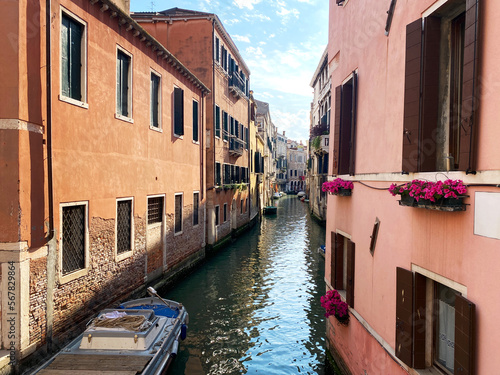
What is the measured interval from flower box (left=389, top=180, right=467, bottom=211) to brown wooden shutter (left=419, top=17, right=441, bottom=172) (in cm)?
34

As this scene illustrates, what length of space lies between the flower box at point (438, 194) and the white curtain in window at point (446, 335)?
3.43 feet

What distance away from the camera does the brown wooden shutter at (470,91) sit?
9.50 feet

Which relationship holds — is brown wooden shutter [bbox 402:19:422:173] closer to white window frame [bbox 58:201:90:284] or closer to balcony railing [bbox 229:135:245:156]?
white window frame [bbox 58:201:90:284]

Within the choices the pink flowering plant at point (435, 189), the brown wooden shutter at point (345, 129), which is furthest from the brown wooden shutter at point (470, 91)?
the brown wooden shutter at point (345, 129)

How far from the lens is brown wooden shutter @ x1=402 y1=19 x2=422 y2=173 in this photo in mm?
3789

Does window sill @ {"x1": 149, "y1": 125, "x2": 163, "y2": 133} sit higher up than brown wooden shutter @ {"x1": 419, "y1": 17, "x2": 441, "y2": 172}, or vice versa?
window sill @ {"x1": 149, "y1": 125, "x2": 163, "y2": 133}

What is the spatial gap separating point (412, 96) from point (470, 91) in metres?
0.95

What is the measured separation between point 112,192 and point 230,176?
42.0 feet

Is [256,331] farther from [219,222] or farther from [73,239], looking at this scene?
[219,222]

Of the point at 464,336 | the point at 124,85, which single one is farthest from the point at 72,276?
the point at 464,336

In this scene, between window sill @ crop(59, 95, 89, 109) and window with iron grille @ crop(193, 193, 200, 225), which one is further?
window with iron grille @ crop(193, 193, 200, 225)

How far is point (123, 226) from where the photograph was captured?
9.32 meters

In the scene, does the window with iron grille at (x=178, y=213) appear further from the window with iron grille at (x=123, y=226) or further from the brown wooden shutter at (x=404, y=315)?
the brown wooden shutter at (x=404, y=315)

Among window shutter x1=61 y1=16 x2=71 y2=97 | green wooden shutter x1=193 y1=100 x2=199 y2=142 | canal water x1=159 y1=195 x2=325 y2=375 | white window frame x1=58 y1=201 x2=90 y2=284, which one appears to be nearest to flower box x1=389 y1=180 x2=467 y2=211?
canal water x1=159 y1=195 x2=325 y2=375
